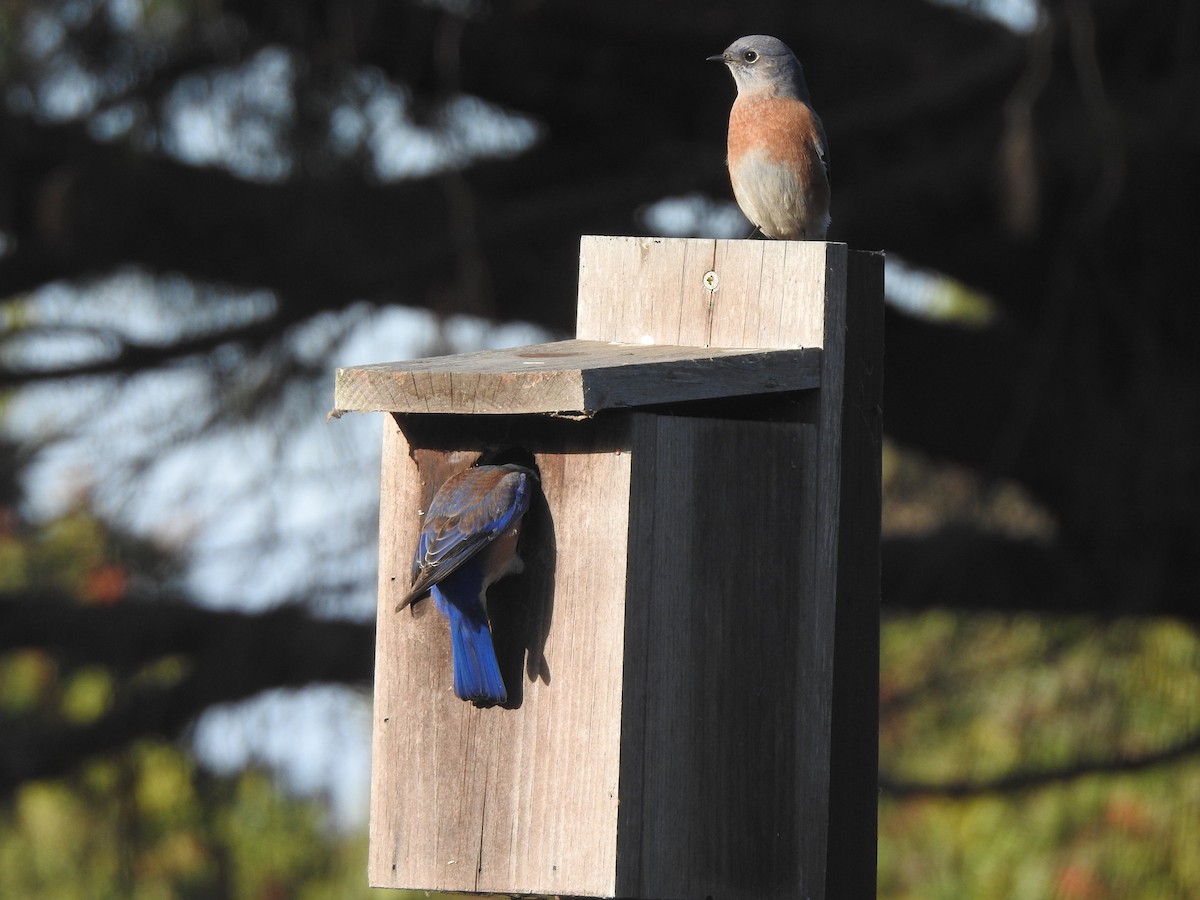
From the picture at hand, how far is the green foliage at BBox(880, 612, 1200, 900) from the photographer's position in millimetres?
6098

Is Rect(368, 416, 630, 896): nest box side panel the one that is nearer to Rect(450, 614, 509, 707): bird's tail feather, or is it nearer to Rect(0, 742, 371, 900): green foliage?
Rect(450, 614, 509, 707): bird's tail feather

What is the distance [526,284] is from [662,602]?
111 inches

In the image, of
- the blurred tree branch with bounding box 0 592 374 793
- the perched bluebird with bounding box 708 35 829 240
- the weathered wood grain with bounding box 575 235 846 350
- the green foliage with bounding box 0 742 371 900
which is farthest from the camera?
the green foliage with bounding box 0 742 371 900

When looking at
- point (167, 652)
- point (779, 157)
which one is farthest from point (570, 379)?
point (167, 652)

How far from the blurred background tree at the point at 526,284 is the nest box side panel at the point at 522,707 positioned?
6.38 ft

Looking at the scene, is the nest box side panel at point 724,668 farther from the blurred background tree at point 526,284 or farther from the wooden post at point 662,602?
the blurred background tree at point 526,284

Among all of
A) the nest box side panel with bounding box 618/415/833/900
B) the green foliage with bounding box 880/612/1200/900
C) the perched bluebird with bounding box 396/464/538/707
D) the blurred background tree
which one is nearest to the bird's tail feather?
the perched bluebird with bounding box 396/464/538/707

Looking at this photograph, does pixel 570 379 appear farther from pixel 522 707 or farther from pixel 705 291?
pixel 522 707

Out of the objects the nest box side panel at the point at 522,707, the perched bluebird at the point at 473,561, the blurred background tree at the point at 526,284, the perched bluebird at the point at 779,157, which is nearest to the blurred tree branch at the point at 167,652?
the blurred background tree at the point at 526,284

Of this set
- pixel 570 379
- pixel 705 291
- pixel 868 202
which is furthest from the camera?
pixel 868 202

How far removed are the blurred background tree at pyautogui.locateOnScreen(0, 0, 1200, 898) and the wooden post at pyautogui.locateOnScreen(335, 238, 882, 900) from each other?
1.98 meters

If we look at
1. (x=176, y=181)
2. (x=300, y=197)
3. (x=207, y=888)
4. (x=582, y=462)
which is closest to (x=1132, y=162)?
(x=300, y=197)

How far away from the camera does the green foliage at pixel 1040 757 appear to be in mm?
6098

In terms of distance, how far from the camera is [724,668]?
8.44ft
